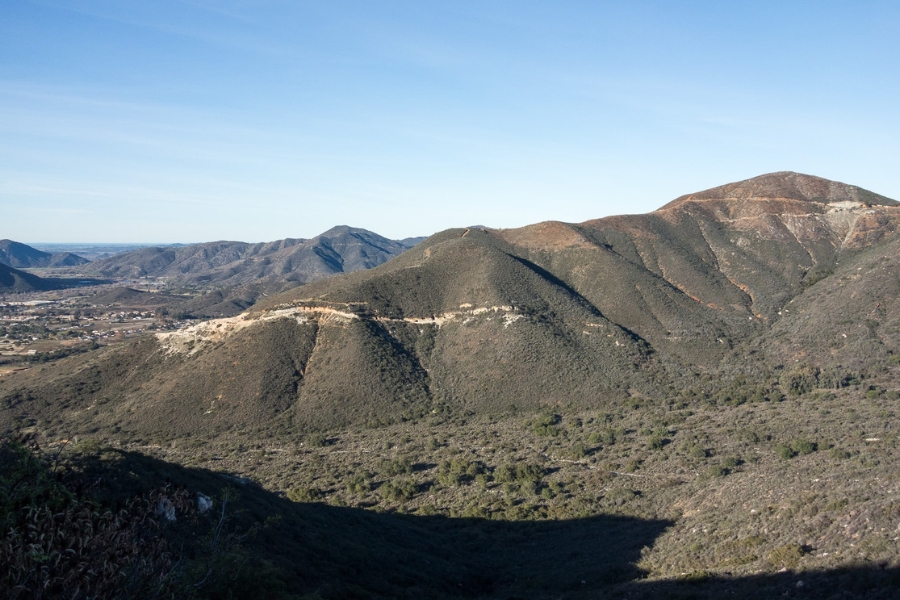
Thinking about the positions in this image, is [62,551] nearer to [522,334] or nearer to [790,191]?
[522,334]

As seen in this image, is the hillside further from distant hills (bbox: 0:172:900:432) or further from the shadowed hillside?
distant hills (bbox: 0:172:900:432)

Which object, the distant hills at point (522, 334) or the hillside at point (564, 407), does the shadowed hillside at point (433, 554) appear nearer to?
the hillside at point (564, 407)

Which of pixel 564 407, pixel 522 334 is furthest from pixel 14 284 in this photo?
pixel 564 407

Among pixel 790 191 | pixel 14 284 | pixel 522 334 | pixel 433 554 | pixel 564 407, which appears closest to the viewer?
pixel 433 554

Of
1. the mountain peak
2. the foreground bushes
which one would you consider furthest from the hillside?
the foreground bushes

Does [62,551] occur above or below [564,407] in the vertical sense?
above

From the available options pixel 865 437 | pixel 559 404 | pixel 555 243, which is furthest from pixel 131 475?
pixel 555 243

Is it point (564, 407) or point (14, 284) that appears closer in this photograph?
point (564, 407)
